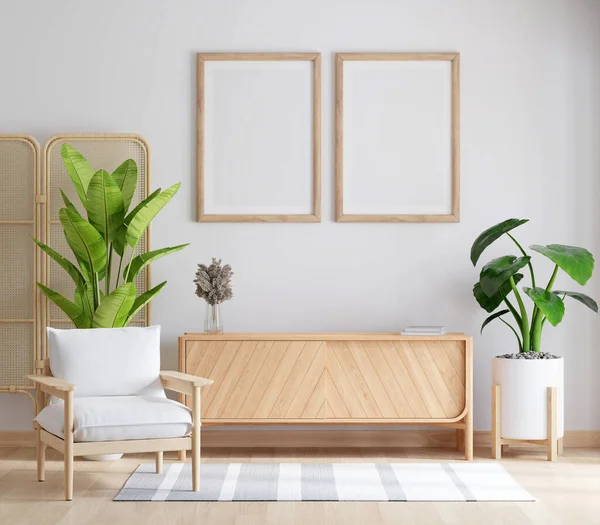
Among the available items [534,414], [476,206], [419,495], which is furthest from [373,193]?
[419,495]

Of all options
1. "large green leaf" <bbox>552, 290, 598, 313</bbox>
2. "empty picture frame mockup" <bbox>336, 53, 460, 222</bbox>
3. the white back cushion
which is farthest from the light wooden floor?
"empty picture frame mockup" <bbox>336, 53, 460, 222</bbox>

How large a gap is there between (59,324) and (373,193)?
205cm

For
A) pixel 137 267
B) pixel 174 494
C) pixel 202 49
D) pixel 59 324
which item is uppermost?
pixel 202 49

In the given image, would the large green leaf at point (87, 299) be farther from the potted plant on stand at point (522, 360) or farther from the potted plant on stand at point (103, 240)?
the potted plant on stand at point (522, 360)

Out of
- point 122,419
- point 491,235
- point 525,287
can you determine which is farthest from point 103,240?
point 525,287

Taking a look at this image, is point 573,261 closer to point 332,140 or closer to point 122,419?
point 332,140

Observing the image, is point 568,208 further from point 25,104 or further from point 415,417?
point 25,104

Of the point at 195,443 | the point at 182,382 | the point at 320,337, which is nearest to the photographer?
the point at 195,443

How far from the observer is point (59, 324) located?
509cm

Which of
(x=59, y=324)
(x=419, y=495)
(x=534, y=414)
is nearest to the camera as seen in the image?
(x=419, y=495)

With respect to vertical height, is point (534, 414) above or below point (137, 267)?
below

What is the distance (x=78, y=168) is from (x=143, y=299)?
825mm

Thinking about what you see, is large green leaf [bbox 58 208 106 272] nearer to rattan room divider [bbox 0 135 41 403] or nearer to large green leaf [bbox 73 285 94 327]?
large green leaf [bbox 73 285 94 327]

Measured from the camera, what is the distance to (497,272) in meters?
4.62
